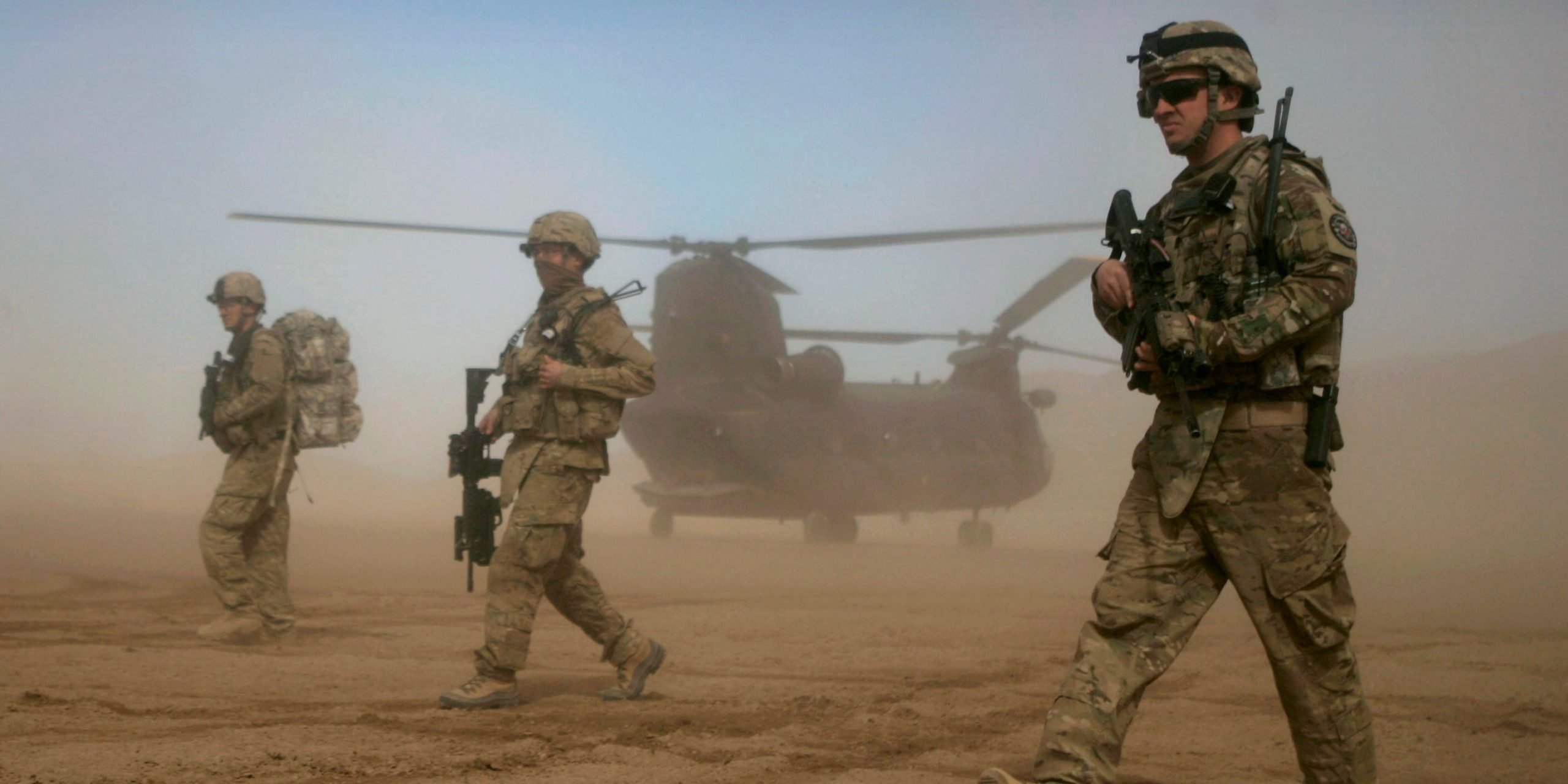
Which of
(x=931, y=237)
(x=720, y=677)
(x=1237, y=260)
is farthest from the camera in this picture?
(x=931, y=237)

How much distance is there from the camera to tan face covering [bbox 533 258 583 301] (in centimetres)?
621

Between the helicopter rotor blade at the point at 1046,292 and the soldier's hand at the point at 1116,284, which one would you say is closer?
the soldier's hand at the point at 1116,284

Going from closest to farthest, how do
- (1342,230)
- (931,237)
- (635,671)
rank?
1. (1342,230)
2. (635,671)
3. (931,237)

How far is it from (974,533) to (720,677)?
1750 cm

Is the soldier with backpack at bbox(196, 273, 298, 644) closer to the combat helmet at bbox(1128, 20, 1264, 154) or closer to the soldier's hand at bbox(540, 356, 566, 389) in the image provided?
the soldier's hand at bbox(540, 356, 566, 389)

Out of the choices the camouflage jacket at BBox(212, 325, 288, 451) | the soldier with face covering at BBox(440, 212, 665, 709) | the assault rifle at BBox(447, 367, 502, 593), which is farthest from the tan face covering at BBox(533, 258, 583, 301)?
the camouflage jacket at BBox(212, 325, 288, 451)

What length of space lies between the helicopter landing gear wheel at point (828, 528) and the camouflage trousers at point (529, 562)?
15414 mm

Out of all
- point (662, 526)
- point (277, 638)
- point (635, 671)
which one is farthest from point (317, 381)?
point (662, 526)

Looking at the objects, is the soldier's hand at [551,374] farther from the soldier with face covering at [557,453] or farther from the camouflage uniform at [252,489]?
the camouflage uniform at [252,489]

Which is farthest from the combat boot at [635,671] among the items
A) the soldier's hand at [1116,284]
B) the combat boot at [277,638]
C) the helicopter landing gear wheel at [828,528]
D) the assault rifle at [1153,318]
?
the helicopter landing gear wheel at [828,528]

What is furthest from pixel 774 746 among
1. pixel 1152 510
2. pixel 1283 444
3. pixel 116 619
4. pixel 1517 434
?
pixel 1517 434

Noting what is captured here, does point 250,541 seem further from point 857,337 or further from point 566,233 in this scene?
point 857,337

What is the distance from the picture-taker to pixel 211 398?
8188 millimetres

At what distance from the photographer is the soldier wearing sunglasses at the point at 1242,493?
10.9 feet
